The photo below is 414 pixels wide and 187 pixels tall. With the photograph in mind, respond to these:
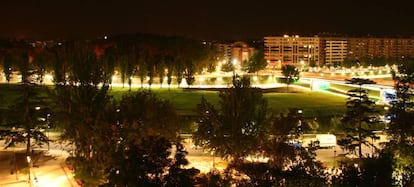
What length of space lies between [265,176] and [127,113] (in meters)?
6.75

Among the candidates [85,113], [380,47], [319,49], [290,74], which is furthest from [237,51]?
[85,113]

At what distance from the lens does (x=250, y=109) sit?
1833 cm

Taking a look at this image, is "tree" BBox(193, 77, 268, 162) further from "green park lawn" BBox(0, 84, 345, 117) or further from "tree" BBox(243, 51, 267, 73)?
"tree" BBox(243, 51, 267, 73)

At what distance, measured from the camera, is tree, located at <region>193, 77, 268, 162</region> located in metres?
17.8

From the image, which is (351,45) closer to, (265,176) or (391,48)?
(391,48)

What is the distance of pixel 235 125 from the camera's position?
59.2 feet

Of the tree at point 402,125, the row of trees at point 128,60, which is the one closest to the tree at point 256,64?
the row of trees at point 128,60

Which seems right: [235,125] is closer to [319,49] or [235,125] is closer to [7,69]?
[7,69]

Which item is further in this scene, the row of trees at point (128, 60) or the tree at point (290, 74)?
the tree at point (290, 74)

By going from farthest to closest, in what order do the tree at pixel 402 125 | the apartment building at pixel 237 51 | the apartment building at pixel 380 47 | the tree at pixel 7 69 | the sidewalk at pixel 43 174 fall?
1. the apartment building at pixel 237 51
2. the apartment building at pixel 380 47
3. the tree at pixel 7 69
4. the sidewalk at pixel 43 174
5. the tree at pixel 402 125

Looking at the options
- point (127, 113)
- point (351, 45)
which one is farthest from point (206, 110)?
point (351, 45)

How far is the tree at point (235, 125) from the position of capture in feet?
58.5

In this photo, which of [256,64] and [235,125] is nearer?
[235,125]

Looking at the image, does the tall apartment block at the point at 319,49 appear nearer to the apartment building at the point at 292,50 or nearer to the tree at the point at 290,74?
the apartment building at the point at 292,50
